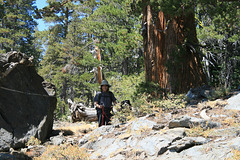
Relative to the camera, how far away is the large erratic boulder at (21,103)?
6070 millimetres

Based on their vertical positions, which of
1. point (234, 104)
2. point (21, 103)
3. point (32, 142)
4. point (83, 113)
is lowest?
point (32, 142)

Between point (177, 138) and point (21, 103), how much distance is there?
15.7 ft

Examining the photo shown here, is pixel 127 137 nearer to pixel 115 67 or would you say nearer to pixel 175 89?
pixel 175 89

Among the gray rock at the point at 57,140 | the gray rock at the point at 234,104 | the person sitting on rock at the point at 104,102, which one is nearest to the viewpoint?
the gray rock at the point at 234,104

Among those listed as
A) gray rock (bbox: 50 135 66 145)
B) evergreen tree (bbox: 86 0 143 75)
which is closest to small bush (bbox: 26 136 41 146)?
gray rock (bbox: 50 135 66 145)

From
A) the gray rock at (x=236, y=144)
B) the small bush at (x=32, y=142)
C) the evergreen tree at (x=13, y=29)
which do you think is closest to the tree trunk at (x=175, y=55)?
the small bush at (x=32, y=142)

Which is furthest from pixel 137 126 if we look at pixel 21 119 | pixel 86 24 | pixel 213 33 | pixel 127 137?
pixel 86 24

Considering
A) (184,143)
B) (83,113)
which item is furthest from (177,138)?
(83,113)

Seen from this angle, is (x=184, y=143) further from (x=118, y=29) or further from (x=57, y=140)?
(x=118, y=29)

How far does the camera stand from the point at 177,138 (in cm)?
367

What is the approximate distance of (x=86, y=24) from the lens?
20.7 metres

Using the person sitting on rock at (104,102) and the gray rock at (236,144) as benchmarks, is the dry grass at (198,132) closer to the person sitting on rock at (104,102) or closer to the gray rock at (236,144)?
the gray rock at (236,144)

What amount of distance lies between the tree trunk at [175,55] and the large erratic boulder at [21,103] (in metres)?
4.21

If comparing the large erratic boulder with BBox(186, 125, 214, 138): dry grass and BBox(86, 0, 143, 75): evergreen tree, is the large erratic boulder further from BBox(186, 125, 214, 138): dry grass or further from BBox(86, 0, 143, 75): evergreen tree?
BBox(86, 0, 143, 75): evergreen tree
